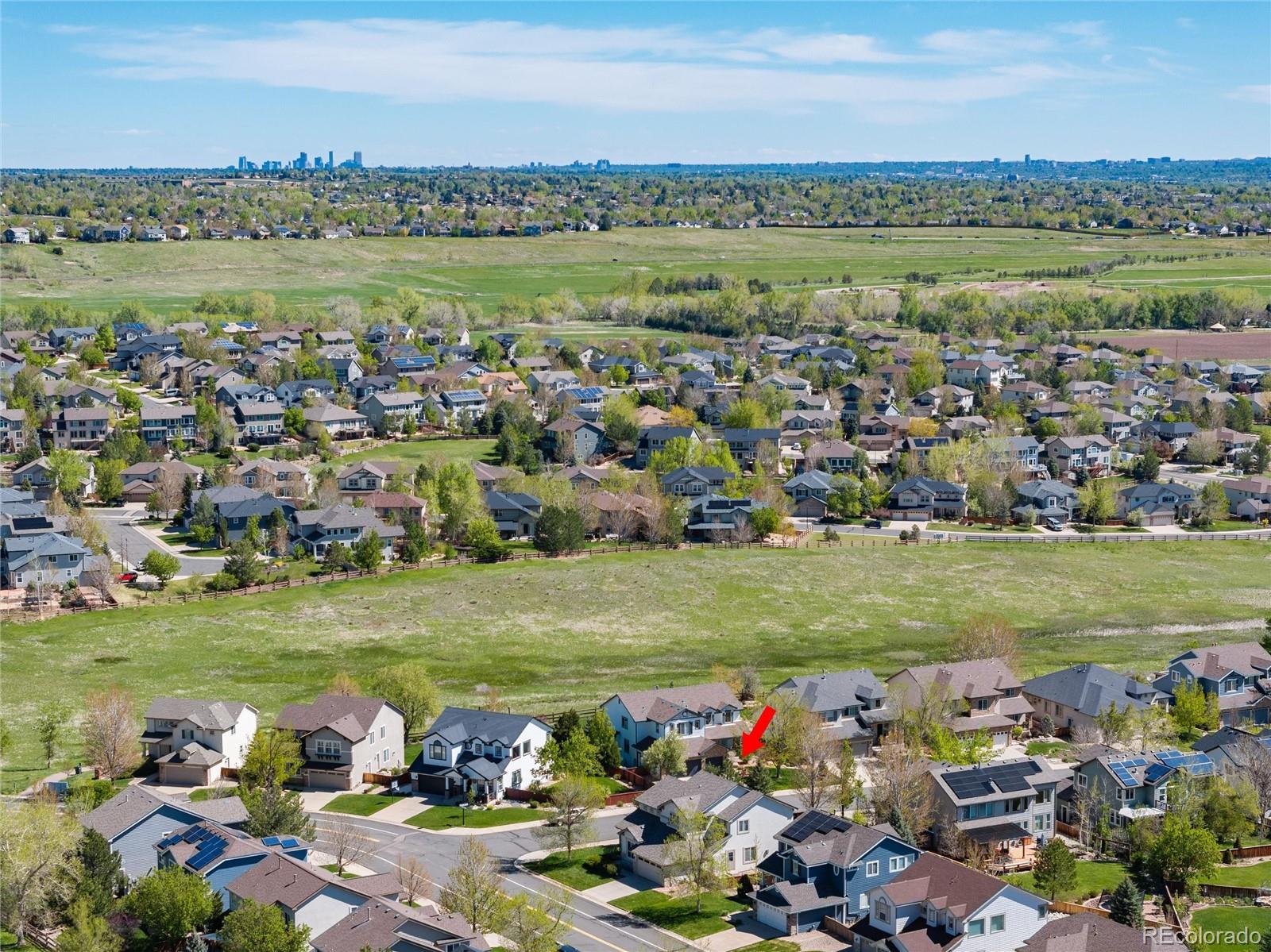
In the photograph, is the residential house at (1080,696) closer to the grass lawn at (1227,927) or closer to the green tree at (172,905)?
the grass lawn at (1227,927)

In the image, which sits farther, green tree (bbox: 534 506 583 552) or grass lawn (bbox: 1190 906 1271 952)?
green tree (bbox: 534 506 583 552)

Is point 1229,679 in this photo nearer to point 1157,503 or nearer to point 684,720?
point 684,720

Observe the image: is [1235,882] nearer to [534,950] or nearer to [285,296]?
[534,950]

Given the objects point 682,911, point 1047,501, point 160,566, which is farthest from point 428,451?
point 682,911

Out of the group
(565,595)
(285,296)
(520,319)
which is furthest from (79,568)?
(285,296)

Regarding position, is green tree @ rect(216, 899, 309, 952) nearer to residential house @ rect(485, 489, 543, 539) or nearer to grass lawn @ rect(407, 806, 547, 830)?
grass lawn @ rect(407, 806, 547, 830)

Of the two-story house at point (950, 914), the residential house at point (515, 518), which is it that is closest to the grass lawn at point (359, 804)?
the two-story house at point (950, 914)

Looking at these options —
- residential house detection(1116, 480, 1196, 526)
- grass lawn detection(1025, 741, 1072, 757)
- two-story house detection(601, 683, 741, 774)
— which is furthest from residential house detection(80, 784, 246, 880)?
residential house detection(1116, 480, 1196, 526)
